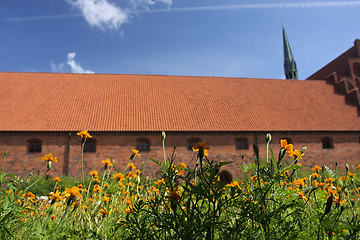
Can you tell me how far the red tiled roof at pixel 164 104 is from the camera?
14906 millimetres

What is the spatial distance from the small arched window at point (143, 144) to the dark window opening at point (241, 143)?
5.22m

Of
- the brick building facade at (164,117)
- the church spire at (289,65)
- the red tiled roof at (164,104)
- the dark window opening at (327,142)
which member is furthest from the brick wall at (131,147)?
the church spire at (289,65)

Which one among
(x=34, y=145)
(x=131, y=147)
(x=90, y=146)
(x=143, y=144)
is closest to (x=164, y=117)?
(x=143, y=144)

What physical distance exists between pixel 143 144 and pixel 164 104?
310cm

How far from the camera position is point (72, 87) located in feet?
56.9

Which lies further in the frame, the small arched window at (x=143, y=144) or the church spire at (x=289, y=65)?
the church spire at (x=289, y=65)

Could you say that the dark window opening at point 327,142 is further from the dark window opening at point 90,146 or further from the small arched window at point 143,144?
the dark window opening at point 90,146

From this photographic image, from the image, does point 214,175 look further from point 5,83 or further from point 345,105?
point 345,105

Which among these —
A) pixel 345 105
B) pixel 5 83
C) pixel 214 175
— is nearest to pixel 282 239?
pixel 214 175

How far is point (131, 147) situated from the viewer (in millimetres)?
14492

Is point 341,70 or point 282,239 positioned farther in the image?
point 341,70

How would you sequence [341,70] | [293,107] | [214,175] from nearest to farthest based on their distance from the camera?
[214,175], [293,107], [341,70]

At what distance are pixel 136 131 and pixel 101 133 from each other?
1865mm

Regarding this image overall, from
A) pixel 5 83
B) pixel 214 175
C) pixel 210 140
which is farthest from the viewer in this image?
pixel 5 83
